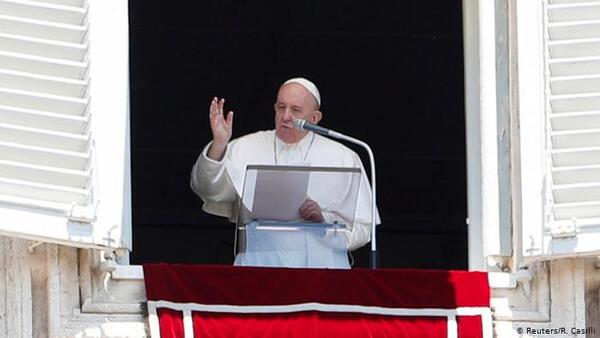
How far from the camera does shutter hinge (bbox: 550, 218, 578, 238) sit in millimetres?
7184

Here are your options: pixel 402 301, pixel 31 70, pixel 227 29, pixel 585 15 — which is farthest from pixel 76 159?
pixel 227 29

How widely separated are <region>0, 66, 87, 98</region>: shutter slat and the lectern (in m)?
0.77

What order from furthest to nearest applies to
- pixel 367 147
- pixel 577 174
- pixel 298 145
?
pixel 298 145 < pixel 367 147 < pixel 577 174

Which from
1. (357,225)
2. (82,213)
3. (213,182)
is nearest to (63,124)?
(82,213)

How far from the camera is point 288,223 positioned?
7.77 metres

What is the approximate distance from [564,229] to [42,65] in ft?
5.23

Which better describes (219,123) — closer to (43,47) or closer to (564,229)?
(43,47)

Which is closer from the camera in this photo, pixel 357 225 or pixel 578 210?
pixel 578 210

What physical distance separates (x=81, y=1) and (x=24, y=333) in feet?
3.24

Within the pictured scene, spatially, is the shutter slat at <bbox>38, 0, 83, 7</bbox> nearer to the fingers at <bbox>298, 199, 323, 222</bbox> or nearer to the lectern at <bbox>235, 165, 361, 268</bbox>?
the lectern at <bbox>235, 165, 361, 268</bbox>

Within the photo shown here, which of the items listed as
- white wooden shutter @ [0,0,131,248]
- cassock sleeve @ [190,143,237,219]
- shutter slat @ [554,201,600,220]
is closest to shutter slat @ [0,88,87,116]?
white wooden shutter @ [0,0,131,248]

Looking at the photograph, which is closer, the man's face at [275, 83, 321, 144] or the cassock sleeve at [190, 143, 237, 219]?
the cassock sleeve at [190, 143, 237, 219]

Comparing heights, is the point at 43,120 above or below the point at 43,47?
below

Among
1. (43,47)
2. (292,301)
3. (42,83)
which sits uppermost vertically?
(43,47)
